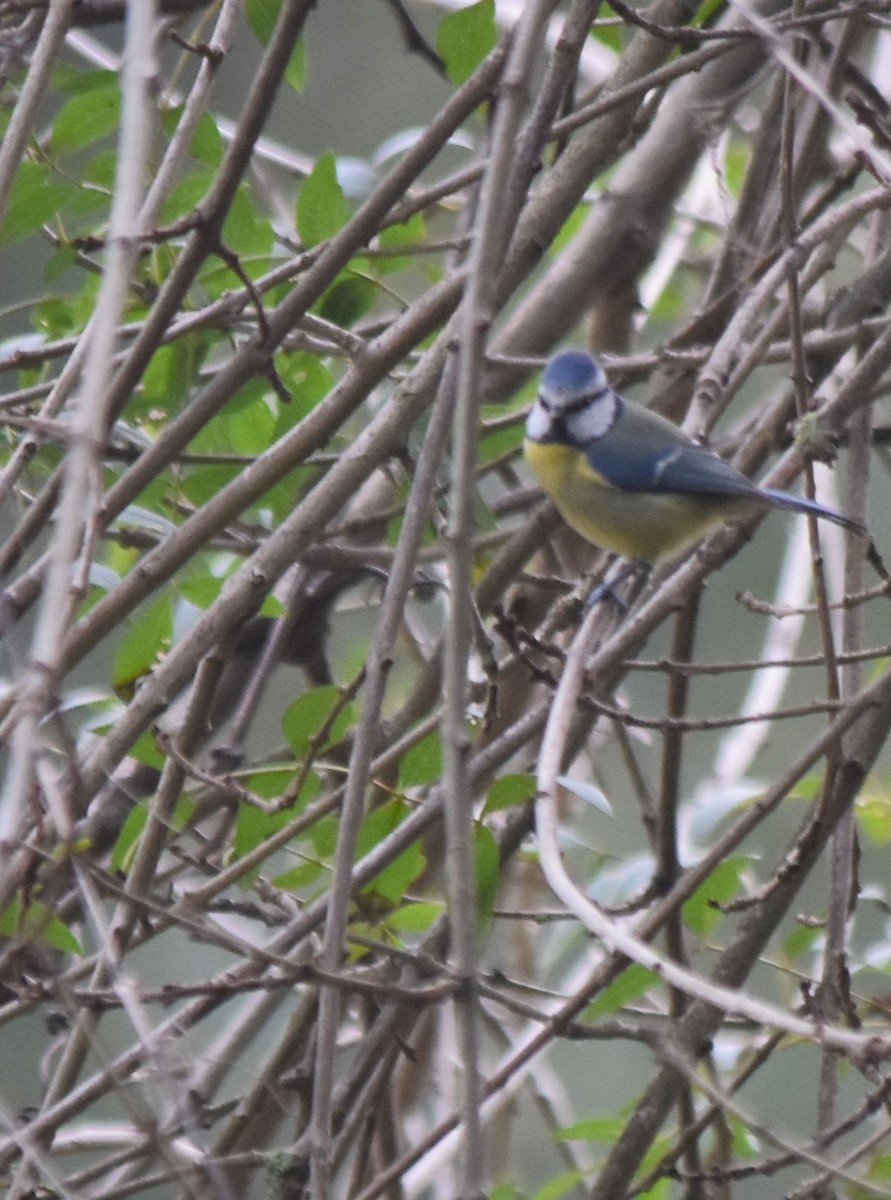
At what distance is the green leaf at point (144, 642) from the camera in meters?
1.79

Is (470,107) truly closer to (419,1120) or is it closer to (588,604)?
(588,604)

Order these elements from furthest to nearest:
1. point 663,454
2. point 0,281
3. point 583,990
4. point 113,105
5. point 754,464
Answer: point 0,281 < point 663,454 < point 754,464 < point 113,105 < point 583,990

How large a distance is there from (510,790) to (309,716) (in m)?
0.24

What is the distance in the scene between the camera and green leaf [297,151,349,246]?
1.86m

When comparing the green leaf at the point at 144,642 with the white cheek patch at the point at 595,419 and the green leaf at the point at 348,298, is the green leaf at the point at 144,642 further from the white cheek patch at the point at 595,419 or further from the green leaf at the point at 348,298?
the white cheek patch at the point at 595,419

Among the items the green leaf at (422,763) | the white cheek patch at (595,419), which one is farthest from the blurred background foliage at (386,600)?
the white cheek patch at (595,419)

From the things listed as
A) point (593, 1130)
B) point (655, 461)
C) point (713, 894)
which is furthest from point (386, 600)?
point (655, 461)

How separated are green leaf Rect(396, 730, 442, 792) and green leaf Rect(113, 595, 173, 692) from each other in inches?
12.7

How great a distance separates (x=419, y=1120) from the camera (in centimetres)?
Answer: 263

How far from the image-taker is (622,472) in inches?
104

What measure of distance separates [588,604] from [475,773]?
0.34 m

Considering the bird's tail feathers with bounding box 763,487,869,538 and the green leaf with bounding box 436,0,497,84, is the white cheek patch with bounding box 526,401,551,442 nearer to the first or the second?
the bird's tail feathers with bounding box 763,487,869,538

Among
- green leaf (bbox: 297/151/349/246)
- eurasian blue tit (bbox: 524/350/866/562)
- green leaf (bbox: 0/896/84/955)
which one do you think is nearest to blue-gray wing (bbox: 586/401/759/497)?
eurasian blue tit (bbox: 524/350/866/562)

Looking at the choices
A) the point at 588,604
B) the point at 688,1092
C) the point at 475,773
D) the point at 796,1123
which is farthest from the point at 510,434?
the point at 796,1123
